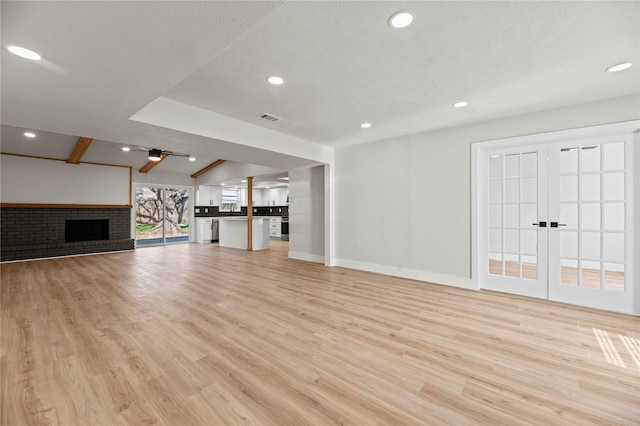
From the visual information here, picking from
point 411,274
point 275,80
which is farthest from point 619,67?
point 411,274

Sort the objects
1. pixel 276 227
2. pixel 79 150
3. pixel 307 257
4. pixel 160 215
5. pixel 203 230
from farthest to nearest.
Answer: pixel 276 227 < pixel 203 230 < pixel 160 215 < pixel 79 150 < pixel 307 257

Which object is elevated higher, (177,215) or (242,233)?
(177,215)

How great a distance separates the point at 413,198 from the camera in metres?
4.47

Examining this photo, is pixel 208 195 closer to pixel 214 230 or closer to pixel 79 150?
pixel 214 230

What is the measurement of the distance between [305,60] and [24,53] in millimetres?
1996

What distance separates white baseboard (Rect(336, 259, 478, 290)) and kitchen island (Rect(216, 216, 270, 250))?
139 inches

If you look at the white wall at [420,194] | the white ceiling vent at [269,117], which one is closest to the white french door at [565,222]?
the white wall at [420,194]

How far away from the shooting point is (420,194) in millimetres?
4395

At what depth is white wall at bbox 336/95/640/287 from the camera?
352 cm

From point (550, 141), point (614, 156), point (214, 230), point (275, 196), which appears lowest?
point (214, 230)

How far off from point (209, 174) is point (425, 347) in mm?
9555

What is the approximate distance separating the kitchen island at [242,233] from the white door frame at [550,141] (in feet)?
19.9

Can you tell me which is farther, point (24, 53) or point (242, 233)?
point (242, 233)

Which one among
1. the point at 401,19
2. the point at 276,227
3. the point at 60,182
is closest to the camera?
the point at 401,19
